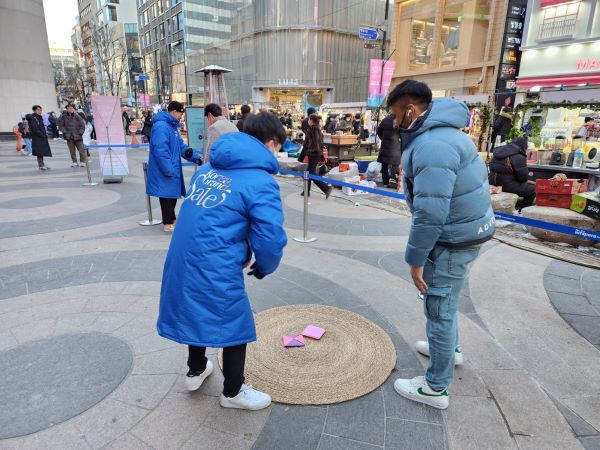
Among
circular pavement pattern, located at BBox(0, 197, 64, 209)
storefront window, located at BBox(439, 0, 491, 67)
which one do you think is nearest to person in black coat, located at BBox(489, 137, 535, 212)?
circular pavement pattern, located at BBox(0, 197, 64, 209)

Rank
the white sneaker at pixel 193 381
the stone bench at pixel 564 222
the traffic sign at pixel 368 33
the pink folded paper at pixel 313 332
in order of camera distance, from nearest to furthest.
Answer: the white sneaker at pixel 193 381 < the pink folded paper at pixel 313 332 < the stone bench at pixel 564 222 < the traffic sign at pixel 368 33

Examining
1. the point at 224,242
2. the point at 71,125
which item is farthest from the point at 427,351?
the point at 71,125

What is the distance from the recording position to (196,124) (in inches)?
500

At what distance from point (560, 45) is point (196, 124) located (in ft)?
51.2

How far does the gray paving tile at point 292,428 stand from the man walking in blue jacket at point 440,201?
82 cm

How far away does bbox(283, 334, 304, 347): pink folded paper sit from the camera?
3066mm

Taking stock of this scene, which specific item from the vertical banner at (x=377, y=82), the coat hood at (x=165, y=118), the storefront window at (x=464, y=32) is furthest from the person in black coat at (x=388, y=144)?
the storefront window at (x=464, y=32)

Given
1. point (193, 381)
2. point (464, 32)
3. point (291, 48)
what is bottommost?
point (193, 381)

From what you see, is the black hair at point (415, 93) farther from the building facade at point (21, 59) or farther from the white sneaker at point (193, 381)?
the building facade at point (21, 59)

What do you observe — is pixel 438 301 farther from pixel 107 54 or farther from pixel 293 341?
pixel 107 54

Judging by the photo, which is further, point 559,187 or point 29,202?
point 29,202

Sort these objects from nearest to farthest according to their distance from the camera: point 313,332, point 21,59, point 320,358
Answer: point 320,358, point 313,332, point 21,59

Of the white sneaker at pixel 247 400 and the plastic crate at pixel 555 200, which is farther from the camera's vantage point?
the plastic crate at pixel 555 200

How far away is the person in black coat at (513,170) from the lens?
711cm
